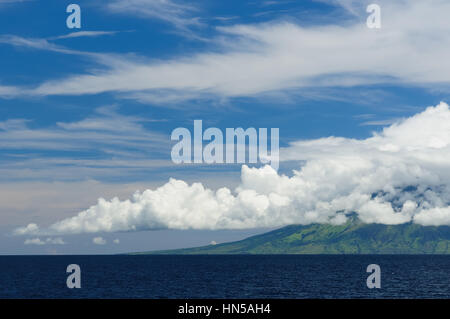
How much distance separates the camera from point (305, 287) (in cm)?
17100

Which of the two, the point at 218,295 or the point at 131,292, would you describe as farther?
the point at 131,292
